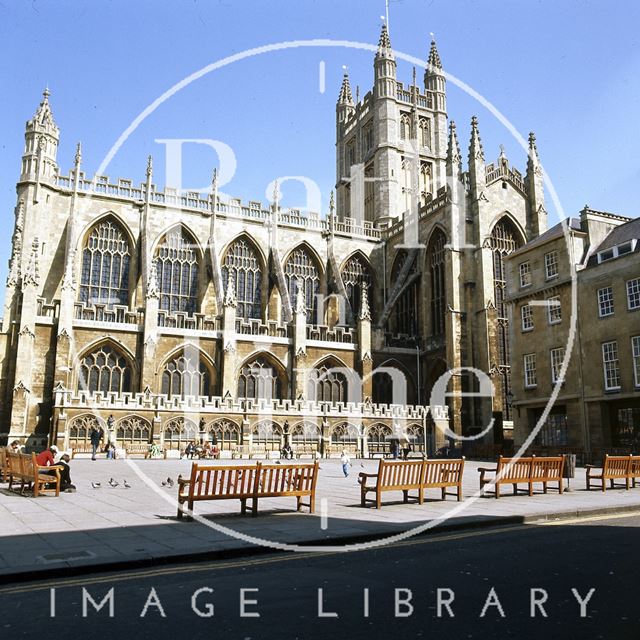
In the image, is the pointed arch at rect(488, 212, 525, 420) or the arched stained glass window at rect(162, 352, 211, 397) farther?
the pointed arch at rect(488, 212, 525, 420)

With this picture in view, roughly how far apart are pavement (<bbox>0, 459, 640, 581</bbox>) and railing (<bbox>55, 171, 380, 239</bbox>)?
91.6 feet

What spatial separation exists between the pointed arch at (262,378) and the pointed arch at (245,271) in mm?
5410

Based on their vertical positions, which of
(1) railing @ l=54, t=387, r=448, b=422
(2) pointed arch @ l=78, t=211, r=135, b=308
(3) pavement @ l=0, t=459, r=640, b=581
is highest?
(2) pointed arch @ l=78, t=211, r=135, b=308

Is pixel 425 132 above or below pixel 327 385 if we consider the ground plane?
above

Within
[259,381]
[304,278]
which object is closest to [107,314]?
[259,381]

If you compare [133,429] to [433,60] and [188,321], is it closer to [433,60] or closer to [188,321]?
[188,321]

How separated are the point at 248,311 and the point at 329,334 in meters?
6.03

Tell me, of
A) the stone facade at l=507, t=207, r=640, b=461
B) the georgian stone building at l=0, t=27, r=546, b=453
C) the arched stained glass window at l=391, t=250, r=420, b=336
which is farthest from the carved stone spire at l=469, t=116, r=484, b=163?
the stone facade at l=507, t=207, r=640, b=461

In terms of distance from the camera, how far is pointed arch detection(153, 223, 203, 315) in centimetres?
3859

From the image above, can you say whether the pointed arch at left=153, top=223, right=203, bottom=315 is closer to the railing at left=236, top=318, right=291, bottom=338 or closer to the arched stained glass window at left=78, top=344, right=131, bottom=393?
the railing at left=236, top=318, right=291, bottom=338

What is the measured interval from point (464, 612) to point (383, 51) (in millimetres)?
54924

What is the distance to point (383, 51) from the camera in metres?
53.5

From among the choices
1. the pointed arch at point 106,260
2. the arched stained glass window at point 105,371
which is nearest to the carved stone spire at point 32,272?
the arched stained glass window at point 105,371

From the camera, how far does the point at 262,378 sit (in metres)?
35.4
